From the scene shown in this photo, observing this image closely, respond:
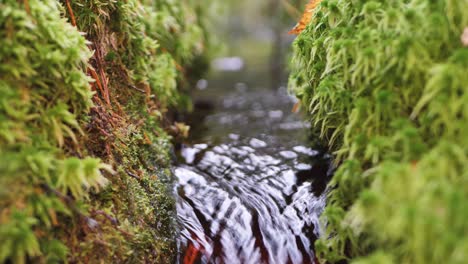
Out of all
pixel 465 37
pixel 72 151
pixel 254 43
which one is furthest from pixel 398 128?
pixel 254 43

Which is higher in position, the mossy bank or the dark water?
the mossy bank

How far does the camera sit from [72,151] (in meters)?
2.12

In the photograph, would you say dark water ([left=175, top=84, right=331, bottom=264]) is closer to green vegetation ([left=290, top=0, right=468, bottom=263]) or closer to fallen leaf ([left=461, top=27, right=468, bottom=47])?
green vegetation ([left=290, top=0, right=468, bottom=263])

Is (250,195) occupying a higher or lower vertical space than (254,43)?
lower

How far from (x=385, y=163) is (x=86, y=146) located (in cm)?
165

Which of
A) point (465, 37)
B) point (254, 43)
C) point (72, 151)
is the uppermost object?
point (254, 43)

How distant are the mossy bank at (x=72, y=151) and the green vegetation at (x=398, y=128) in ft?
3.91

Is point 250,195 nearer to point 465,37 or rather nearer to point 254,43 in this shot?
point 465,37

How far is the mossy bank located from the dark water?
22 centimetres

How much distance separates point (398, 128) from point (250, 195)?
52.0 inches

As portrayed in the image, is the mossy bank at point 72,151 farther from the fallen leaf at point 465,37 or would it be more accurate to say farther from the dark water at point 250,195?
the fallen leaf at point 465,37

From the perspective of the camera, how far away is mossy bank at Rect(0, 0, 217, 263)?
5.95 ft

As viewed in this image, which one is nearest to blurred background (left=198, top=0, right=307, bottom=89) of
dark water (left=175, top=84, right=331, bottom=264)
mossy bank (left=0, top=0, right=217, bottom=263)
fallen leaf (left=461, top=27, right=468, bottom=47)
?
dark water (left=175, top=84, right=331, bottom=264)

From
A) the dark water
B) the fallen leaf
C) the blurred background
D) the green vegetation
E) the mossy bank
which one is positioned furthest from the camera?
the blurred background
